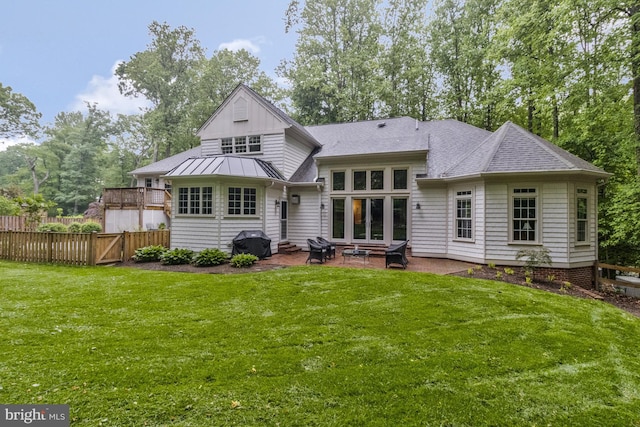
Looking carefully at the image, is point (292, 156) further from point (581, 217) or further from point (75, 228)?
point (75, 228)

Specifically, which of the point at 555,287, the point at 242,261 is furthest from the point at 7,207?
the point at 555,287

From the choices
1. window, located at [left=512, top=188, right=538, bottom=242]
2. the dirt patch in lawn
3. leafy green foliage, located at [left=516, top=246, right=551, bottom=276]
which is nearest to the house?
window, located at [left=512, top=188, right=538, bottom=242]

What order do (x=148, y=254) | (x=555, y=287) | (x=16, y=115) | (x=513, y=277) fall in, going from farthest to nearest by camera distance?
(x=16, y=115)
(x=148, y=254)
(x=513, y=277)
(x=555, y=287)

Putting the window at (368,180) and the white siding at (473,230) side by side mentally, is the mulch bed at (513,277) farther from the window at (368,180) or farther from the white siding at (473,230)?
the window at (368,180)

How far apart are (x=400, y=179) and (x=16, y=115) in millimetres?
44670

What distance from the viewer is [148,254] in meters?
10.3

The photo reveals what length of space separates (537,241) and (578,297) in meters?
2.31

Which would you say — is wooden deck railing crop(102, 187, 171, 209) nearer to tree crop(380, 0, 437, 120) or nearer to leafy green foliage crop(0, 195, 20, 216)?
leafy green foliage crop(0, 195, 20, 216)

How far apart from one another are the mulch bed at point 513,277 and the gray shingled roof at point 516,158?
3.25 meters

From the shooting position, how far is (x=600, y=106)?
35.4 ft

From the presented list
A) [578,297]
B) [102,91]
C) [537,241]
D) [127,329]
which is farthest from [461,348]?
[102,91]

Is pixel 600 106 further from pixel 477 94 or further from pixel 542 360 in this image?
pixel 542 360

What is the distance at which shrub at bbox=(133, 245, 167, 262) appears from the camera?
1022cm

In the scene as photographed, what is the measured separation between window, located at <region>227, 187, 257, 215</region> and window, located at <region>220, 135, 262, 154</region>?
10.3 feet
